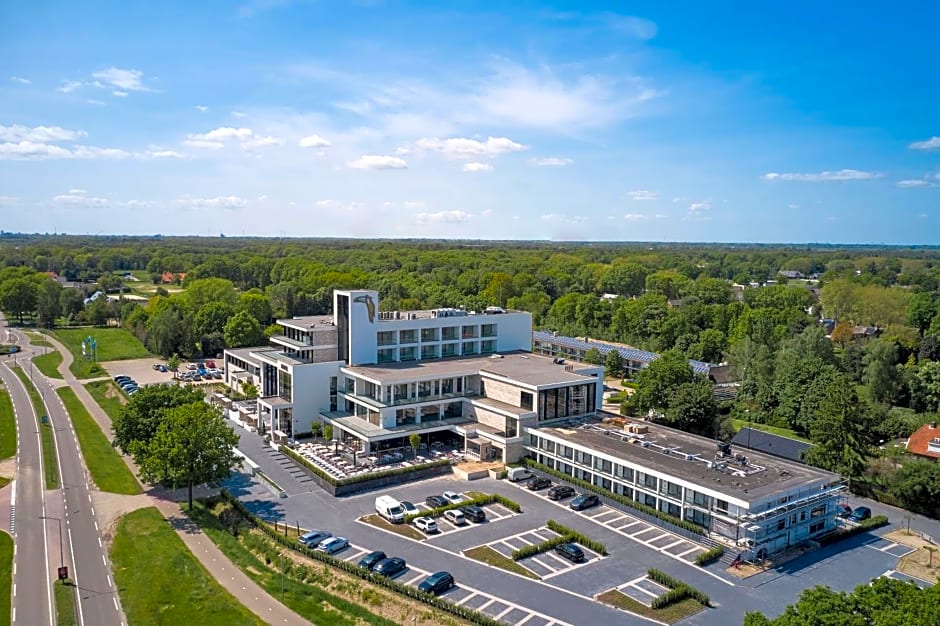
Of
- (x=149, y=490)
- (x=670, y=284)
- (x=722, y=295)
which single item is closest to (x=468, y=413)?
(x=149, y=490)

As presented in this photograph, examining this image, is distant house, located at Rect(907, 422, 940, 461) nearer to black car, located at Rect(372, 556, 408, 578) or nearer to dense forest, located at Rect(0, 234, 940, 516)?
dense forest, located at Rect(0, 234, 940, 516)

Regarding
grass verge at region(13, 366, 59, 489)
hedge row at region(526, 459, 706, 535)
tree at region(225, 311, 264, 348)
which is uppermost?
tree at region(225, 311, 264, 348)

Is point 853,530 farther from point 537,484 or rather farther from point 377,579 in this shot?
point 377,579

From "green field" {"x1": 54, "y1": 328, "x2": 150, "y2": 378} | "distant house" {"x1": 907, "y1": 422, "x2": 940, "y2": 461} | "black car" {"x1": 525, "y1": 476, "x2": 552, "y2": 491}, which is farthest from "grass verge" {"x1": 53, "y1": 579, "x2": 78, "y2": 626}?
"distant house" {"x1": 907, "y1": 422, "x2": 940, "y2": 461}

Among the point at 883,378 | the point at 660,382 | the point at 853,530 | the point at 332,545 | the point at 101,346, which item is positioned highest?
the point at 660,382

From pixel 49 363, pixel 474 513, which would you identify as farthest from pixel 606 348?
pixel 49 363

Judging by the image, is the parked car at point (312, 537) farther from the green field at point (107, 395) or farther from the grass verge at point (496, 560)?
the green field at point (107, 395)
